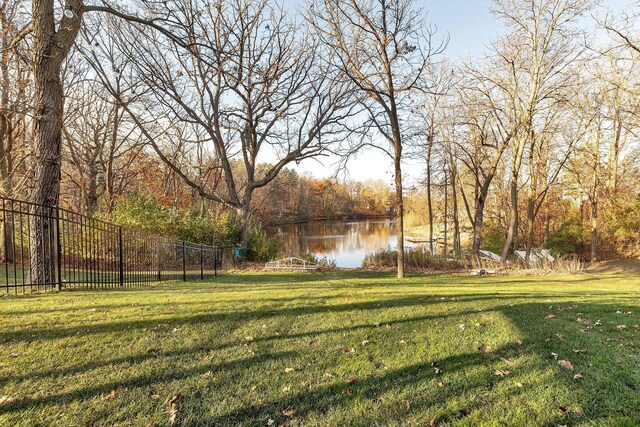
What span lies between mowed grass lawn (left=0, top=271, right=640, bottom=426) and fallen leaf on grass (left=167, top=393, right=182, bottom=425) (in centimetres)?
1

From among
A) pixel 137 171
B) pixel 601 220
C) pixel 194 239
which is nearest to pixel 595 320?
pixel 194 239

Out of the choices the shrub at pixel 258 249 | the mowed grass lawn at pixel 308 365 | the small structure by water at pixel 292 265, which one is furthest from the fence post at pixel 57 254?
the shrub at pixel 258 249

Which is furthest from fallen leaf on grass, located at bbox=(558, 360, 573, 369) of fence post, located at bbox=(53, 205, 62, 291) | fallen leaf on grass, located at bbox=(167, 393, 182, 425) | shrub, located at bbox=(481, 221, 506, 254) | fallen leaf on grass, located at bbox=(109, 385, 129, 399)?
shrub, located at bbox=(481, 221, 506, 254)

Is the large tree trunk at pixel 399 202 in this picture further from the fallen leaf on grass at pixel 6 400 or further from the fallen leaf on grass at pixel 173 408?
the fallen leaf on grass at pixel 6 400

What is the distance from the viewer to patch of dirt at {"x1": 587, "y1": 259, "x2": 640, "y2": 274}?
46.9 ft

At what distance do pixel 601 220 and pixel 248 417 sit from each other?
75.8ft

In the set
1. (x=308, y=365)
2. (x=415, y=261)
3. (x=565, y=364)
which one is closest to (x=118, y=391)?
(x=308, y=365)

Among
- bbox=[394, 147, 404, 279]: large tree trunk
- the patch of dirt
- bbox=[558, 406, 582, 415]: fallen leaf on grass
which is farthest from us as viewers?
the patch of dirt

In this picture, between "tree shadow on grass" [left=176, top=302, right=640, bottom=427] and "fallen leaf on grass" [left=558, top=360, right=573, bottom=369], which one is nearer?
"tree shadow on grass" [left=176, top=302, right=640, bottom=427]

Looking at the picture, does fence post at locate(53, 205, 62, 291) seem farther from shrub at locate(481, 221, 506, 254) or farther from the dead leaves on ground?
shrub at locate(481, 221, 506, 254)

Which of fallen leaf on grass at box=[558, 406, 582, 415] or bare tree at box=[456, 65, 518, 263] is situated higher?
bare tree at box=[456, 65, 518, 263]

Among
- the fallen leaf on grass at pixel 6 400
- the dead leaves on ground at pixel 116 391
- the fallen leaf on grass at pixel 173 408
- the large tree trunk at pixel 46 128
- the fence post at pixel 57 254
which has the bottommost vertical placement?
the fallen leaf on grass at pixel 173 408

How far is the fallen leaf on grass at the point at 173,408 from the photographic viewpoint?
7.42 ft

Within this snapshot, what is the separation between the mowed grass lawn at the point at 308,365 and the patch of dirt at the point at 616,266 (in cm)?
1249
